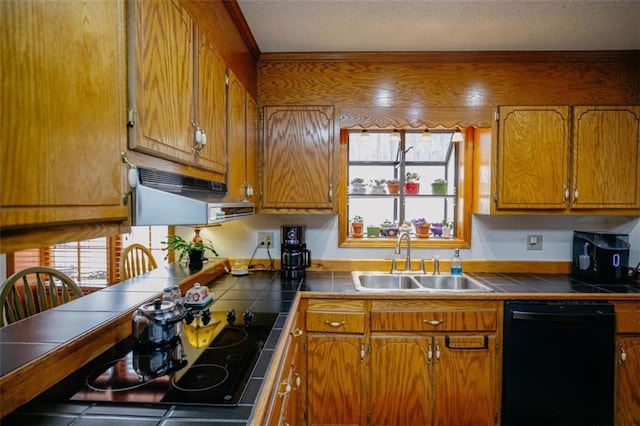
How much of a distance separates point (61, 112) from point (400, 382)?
6.95 feet

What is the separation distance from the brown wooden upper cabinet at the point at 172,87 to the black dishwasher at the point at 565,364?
200cm

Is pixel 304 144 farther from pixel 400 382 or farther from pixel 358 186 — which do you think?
pixel 400 382

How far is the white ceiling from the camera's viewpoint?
6.24ft

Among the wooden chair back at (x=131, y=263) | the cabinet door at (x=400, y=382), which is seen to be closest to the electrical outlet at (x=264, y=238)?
the wooden chair back at (x=131, y=263)

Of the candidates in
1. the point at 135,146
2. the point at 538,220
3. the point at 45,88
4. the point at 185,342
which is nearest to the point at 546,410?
the point at 538,220

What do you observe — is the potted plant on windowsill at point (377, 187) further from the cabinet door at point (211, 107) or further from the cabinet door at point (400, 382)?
the cabinet door at point (211, 107)

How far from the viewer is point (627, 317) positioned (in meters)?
2.11

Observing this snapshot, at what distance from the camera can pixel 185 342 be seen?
1326 mm

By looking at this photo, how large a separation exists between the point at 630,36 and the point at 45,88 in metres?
3.05

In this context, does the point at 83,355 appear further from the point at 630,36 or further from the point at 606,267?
the point at 630,36

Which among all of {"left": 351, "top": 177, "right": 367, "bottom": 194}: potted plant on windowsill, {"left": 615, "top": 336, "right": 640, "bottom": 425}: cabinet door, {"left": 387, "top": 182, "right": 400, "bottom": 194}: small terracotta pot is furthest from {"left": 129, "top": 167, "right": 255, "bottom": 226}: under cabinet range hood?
{"left": 615, "top": 336, "right": 640, "bottom": 425}: cabinet door

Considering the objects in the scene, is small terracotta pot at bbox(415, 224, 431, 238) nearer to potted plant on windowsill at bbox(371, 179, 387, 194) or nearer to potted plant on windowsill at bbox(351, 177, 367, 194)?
potted plant on windowsill at bbox(371, 179, 387, 194)

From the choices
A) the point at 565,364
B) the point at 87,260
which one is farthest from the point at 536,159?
the point at 87,260

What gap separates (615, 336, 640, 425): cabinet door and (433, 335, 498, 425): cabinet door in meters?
0.74
